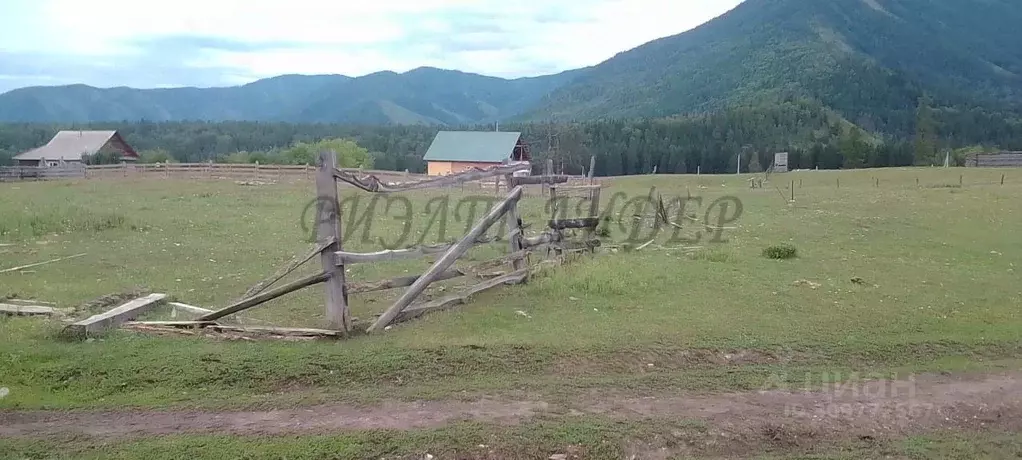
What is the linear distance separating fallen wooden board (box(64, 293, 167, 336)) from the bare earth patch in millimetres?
2048

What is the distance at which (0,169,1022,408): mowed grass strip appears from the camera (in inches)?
300

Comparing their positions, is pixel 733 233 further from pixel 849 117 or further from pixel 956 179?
pixel 849 117

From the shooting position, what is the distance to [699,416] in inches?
265

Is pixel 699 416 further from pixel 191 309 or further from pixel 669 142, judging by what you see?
pixel 669 142

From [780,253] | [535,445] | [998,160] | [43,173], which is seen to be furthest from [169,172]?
[998,160]

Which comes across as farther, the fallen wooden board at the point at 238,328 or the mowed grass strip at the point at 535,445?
the fallen wooden board at the point at 238,328

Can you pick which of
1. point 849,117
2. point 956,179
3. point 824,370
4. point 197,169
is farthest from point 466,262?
point 849,117

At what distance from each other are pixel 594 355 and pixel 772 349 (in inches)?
82.8

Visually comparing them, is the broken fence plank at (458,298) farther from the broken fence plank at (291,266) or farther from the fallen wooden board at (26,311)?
the fallen wooden board at (26,311)

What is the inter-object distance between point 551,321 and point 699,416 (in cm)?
318

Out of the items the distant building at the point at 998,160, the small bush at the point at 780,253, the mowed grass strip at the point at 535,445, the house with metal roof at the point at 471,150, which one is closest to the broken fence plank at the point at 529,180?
the small bush at the point at 780,253

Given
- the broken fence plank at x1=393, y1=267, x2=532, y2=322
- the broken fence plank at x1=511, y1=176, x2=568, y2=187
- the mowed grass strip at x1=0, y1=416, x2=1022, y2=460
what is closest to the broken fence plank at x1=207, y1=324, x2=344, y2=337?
the broken fence plank at x1=393, y1=267, x2=532, y2=322

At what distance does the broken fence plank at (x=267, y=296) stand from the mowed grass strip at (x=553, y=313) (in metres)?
0.50

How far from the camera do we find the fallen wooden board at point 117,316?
8.66 meters
